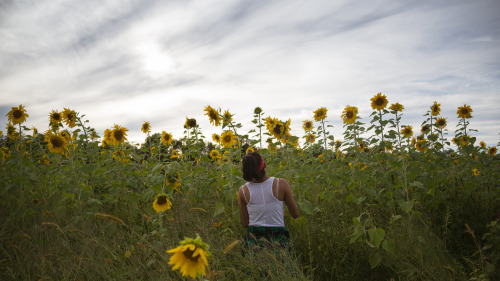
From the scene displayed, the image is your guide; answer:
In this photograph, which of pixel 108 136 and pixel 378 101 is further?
pixel 378 101

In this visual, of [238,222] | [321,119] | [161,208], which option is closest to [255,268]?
[161,208]

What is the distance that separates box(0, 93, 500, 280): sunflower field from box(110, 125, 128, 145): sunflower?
0.08 feet

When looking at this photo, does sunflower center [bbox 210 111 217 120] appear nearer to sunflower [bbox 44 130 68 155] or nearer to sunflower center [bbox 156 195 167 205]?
sunflower center [bbox 156 195 167 205]

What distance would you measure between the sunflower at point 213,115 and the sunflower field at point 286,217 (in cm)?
2

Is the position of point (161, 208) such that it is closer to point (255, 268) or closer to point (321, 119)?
point (255, 268)

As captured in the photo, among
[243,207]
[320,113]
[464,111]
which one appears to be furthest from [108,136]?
[464,111]

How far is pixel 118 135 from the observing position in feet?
16.8

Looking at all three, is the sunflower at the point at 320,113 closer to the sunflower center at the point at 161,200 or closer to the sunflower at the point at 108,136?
the sunflower center at the point at 161,200

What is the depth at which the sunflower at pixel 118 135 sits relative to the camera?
5.09 meters

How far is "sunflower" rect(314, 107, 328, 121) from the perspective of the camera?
19.0ft

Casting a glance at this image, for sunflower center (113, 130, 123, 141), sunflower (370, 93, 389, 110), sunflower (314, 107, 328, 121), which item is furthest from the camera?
sunflower (314, 107, 328, 121)

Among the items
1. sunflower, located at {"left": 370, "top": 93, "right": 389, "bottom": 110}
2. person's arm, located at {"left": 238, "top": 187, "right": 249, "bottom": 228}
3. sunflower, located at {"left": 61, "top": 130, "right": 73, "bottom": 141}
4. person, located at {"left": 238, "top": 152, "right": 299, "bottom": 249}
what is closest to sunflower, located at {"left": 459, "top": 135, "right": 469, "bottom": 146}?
sunflower, located at {"left": 370, "top": 93, "right": 389, "bottom": 110}

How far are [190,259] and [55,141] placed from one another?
443 cm

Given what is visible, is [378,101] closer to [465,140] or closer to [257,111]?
[465,140]
